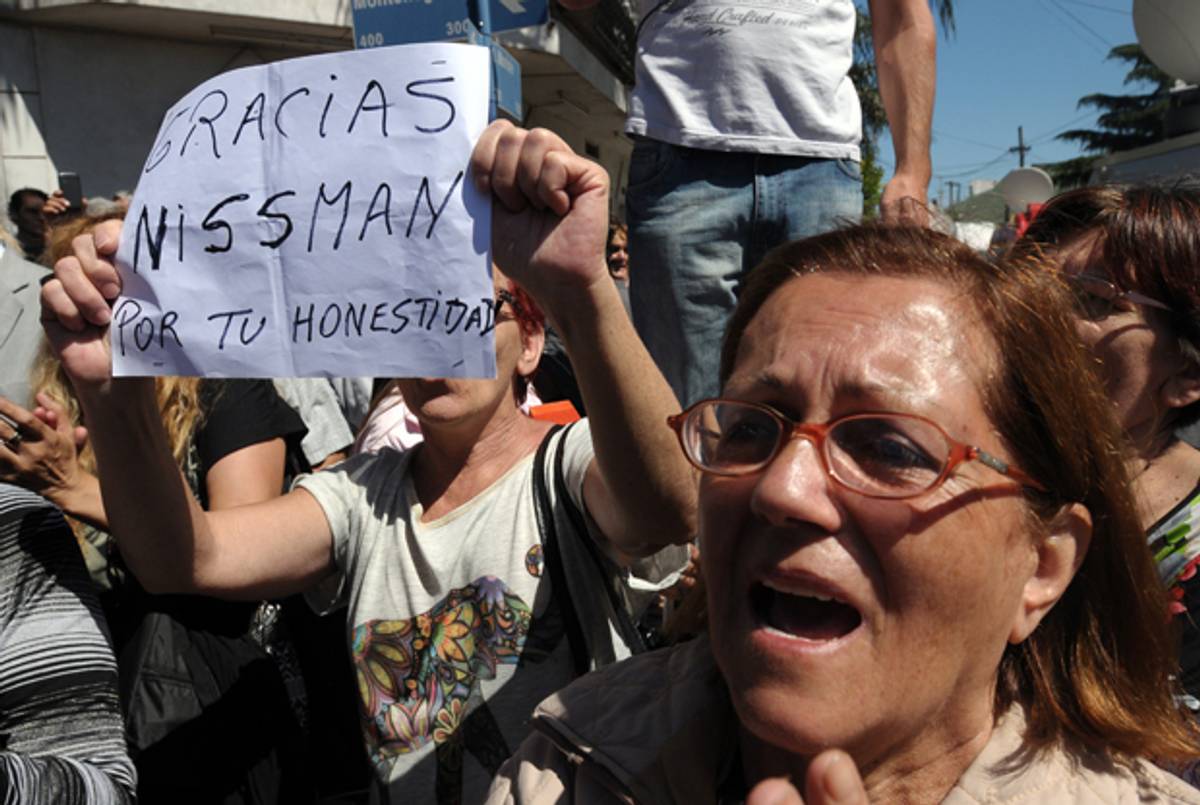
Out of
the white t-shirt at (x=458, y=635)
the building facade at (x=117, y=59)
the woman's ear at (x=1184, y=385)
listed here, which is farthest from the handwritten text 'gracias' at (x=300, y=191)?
the building facade at (x=117, y=59)

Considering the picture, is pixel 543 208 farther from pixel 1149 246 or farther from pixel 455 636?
pixel 1149 246

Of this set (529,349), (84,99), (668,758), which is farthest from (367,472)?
(84,99)

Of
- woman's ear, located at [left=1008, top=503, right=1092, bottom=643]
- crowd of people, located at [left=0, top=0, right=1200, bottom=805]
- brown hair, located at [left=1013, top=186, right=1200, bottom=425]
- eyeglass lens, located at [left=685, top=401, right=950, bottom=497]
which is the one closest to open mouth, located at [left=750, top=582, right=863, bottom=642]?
crowd of people, located at [left=0, top=0, right=1200, bottom=805]

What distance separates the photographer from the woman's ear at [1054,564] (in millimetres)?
1472

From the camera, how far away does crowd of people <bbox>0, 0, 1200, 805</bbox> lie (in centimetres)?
138

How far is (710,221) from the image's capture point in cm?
263

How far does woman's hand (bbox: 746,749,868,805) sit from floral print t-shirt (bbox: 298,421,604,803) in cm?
90

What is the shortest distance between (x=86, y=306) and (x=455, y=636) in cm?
86

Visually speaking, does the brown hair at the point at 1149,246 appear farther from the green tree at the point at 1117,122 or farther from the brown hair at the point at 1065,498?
the green tree at the point at 1117,122

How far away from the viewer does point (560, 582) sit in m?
2.01

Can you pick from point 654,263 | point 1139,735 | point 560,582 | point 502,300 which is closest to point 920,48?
point 654,263

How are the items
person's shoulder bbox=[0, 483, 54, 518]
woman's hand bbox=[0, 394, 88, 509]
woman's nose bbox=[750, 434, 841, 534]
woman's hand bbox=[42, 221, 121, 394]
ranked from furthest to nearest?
woman's hand bbox=[0, 394, 88, 509], person's shoulder bbox=[0, 483, 54, 518], woman's hand bbox=[42, 221, 121, 394], woman's nose bbox=[750, 434, 841, 534]

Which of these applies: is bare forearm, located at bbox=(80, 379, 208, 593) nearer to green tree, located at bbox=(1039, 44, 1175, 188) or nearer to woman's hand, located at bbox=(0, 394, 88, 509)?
woman's hand, located at bbox=(0, 394, 88, 509)

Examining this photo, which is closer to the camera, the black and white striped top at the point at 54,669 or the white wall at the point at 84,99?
the black and white striped top at the point at 54,669
